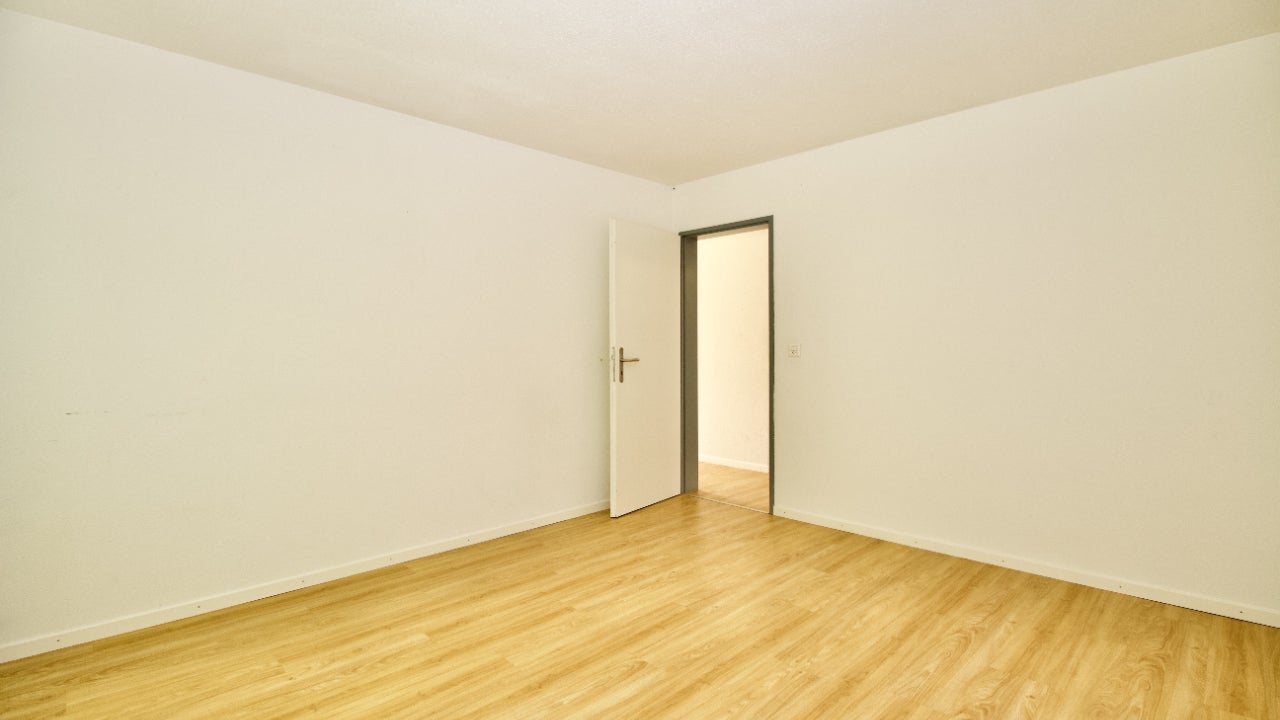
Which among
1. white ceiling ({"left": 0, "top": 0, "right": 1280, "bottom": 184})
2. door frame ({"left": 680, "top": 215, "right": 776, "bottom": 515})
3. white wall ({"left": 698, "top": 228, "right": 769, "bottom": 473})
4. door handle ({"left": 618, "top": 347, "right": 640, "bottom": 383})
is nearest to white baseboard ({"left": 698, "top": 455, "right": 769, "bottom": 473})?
white wall ({"left": 698, "top": 228, "right": 769, "bottom": 473})

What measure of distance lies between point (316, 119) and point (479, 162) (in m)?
0.94

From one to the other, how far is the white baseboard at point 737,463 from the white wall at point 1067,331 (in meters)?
1.61

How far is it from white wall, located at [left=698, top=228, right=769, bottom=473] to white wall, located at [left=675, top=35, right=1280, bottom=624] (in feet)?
5.40

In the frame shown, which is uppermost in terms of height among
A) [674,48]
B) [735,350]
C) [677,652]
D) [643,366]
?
[674,48]

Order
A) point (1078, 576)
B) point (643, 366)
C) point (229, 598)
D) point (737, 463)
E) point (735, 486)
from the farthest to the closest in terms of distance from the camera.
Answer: point (737, 463) → point (735, 486) → point (643, 366) → point (1078, 576) → point (229, 598)

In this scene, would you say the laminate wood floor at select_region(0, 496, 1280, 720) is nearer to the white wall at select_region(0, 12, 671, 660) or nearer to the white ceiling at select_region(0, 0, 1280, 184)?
the white wall at select_region(0, 12, 671, 660)

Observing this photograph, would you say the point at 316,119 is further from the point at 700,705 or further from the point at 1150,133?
the point at 1150,133

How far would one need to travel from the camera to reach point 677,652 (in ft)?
7.47

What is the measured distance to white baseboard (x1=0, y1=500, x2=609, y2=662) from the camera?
2295 millimetres

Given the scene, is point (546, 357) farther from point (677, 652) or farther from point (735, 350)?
point (735, 350)

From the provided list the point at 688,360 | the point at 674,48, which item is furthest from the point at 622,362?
the point at 674,48

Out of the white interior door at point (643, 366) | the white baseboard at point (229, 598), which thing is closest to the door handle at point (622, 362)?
the white interior door at point (643, 366)

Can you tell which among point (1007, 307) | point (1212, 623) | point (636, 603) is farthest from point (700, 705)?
point (1007, 307)

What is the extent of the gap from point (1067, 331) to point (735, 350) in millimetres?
3206
